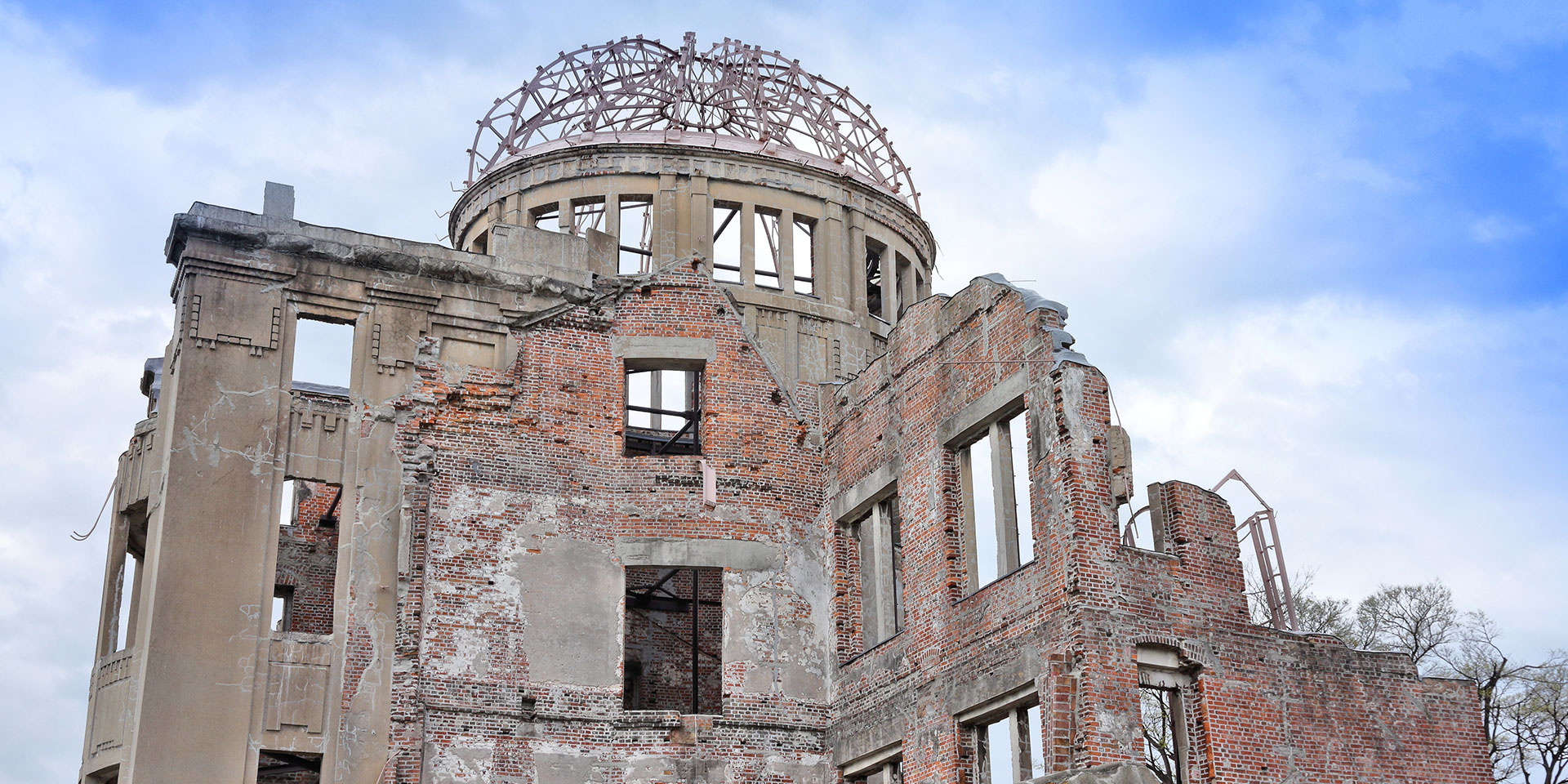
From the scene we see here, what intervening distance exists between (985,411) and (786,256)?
10.5 metres

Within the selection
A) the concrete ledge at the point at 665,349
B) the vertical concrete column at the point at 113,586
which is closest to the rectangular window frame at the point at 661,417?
the concrete ledge at the point at 665,349

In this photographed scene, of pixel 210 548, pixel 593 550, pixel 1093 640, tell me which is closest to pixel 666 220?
pixel 593 550

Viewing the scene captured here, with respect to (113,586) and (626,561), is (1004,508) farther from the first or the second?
(113,586)

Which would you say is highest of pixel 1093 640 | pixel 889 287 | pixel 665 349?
pixel 889 287

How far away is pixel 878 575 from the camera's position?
19484mm

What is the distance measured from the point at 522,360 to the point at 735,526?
356cm

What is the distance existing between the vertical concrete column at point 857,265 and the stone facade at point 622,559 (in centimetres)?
621

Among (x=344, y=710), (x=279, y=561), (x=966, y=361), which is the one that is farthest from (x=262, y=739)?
(x=966, y=361)

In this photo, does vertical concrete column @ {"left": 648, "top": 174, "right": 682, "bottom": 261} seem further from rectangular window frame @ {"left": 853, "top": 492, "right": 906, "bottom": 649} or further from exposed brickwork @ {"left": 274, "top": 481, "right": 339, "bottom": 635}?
rectangular window frame @ {"left": 853, "top": 492, "right": 906, "bottom": 649}

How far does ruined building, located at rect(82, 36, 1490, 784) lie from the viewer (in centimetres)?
1600

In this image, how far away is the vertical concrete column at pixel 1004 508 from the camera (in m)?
16.7

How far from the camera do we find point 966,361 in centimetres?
1802

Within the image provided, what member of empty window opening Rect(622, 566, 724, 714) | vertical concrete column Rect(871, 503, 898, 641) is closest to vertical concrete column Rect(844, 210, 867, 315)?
empty window opening Rect(622, 566, 724, 714)

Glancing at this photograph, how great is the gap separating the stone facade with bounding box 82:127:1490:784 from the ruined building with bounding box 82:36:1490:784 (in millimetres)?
40
